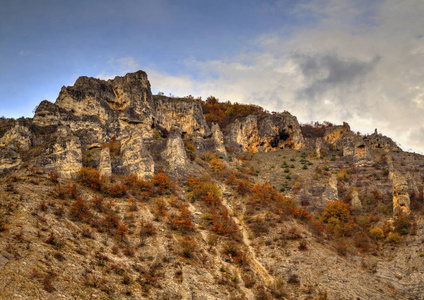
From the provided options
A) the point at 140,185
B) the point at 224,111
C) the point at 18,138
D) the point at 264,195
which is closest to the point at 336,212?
the point at 264,195

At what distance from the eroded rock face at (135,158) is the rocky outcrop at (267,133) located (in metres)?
35.2

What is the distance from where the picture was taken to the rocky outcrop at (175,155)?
4850 cm

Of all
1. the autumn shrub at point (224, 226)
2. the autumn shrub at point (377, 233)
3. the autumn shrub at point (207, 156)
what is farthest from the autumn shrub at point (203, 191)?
the autumn shrub at point (377, 233)

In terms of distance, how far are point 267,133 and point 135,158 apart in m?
45.2

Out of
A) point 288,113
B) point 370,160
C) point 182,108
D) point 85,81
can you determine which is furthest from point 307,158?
point 85,81

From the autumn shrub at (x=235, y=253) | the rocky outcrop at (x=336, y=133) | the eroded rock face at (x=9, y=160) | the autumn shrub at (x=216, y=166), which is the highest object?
the rocky outcrop at (x=336, y=133)

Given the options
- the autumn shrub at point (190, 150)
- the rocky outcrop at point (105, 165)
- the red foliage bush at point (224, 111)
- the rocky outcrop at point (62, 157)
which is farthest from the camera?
the red foliage bush at point (224, 111)

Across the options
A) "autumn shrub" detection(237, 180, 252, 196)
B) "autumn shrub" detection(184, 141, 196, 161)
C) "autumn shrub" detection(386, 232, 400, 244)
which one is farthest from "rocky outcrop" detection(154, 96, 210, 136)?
"autumn shrub" detection(386, 232, 400, 244)

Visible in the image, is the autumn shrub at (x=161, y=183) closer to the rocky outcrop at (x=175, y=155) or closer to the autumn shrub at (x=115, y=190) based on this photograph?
the rocky outcrop at (x=175, y=155)

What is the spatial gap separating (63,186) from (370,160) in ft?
187

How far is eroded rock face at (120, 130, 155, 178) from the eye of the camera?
4241cm

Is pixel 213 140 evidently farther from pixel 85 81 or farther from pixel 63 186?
pixel 63 186

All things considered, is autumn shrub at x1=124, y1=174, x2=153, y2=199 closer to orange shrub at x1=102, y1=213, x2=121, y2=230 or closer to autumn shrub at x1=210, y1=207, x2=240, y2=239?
orange shrub at x1=102, y1=213, x2=121, y2=230

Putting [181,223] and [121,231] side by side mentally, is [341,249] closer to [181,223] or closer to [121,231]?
[181,223]
